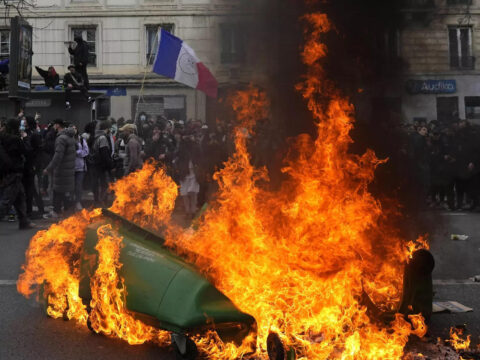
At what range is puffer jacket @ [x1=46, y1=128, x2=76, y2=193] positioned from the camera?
9688 mm

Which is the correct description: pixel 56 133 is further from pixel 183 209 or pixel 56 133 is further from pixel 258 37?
pixel 258 37

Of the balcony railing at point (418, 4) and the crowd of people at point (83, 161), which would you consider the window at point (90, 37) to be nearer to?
the crowd of people at point (83, 161)

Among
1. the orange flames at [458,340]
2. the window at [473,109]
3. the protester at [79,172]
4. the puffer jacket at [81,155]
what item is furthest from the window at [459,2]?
the puffer jacket at [81,155]

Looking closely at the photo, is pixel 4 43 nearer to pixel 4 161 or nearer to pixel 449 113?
pixel 4 161

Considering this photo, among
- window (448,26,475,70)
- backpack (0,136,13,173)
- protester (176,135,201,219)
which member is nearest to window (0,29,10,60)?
protester (176,135,201,219)

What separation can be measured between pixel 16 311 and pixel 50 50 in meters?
21.5

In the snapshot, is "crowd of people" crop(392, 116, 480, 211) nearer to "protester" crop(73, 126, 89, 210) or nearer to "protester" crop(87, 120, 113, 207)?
"protester" crop(87, 120, 113, 207)

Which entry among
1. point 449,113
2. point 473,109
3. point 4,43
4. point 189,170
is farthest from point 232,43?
point 4,43

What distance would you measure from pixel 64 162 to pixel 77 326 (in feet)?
20.8

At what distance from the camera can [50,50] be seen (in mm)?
23812

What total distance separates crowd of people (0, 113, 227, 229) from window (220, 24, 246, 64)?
3595 mm

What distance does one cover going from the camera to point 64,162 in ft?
32.3

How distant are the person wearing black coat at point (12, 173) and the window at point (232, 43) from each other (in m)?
4.79

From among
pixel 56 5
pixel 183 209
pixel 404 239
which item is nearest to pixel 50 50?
pixel 56 5
